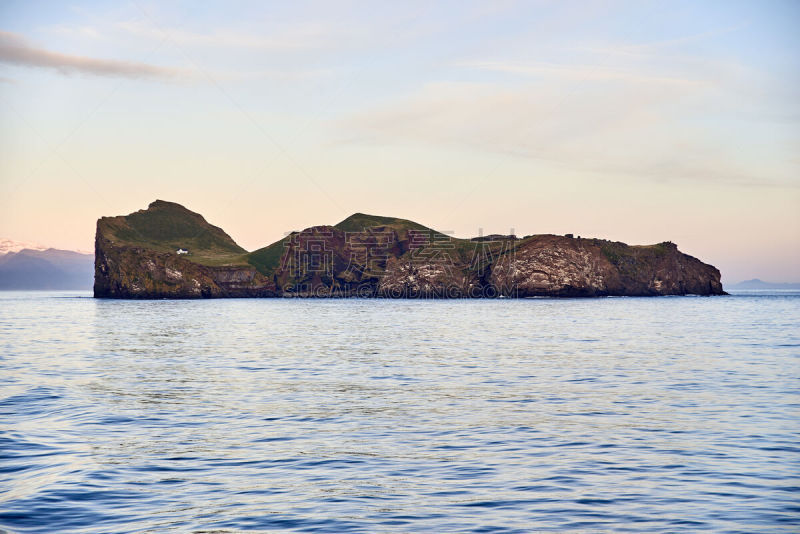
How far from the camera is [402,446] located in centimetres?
2016

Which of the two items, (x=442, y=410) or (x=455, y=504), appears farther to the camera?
(x=442, y=410)

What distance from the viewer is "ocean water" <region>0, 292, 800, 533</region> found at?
14.0 metres

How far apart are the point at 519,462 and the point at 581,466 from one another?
5.29 feet

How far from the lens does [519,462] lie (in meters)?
18.2

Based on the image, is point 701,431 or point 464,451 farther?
point 701,431

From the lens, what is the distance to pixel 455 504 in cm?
1449

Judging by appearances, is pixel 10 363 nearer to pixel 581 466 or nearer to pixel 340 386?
pixel 340 386

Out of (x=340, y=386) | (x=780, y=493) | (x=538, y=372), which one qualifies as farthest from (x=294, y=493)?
(x=538, y=372)

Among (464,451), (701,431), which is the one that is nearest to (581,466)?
(464,451)

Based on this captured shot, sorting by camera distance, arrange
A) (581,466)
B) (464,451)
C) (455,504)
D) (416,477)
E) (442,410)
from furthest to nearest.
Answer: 1. (442,410)
2. (464,451)
3. (581,466)
4. (416,477)
5. (455,504)

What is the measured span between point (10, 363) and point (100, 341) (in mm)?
20296

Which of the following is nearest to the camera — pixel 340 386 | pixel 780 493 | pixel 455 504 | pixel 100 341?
pixel 455 504

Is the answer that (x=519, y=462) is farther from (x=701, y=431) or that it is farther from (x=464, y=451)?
(x=701, y=431)

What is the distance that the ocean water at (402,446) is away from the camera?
1396 cm
